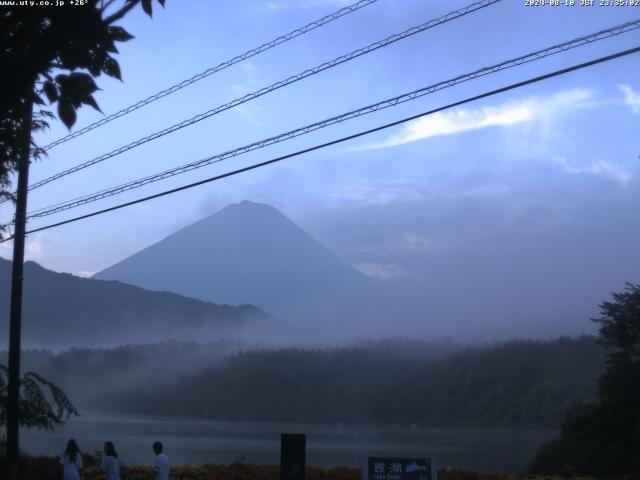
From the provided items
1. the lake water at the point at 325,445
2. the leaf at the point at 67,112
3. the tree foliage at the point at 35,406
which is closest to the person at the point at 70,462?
the tree foliage at the point at 35,406

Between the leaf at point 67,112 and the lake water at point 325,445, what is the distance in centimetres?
1657

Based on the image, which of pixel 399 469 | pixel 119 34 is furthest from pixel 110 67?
pixel 399 469

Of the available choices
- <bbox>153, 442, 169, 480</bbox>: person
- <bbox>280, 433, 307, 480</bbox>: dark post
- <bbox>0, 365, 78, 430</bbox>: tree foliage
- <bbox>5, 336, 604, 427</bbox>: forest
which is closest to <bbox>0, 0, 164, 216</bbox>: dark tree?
<bbox>280, 433, 307, 480</bbox>: dark post

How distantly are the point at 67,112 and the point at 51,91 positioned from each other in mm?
226

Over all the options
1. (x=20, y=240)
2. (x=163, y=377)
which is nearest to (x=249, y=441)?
(x=20, y=240)

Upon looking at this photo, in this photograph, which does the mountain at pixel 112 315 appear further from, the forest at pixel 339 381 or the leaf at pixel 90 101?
the leaf at pixel 90 101

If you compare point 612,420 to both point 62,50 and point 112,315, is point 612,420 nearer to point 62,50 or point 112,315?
point 62,50

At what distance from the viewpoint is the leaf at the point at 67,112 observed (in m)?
5.92

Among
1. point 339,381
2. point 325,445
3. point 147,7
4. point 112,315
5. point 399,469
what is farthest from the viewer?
point 112,315

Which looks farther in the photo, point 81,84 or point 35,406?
point 35,406

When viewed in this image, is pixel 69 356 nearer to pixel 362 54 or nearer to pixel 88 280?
pixel 88 280

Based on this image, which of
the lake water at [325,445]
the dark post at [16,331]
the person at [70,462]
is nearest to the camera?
the dark post at [16,331]

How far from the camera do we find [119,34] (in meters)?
6.25

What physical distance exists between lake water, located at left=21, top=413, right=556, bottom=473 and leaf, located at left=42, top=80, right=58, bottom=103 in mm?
16609
